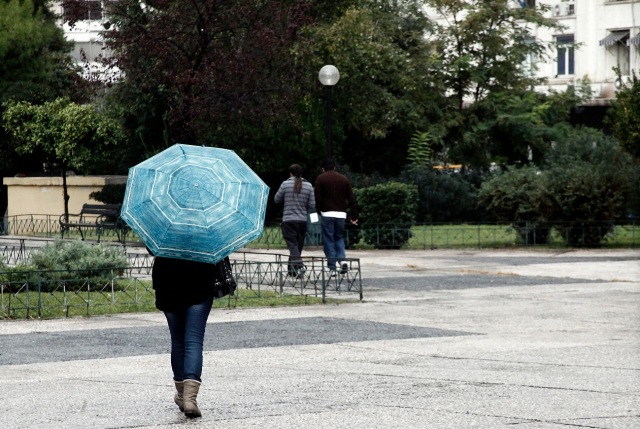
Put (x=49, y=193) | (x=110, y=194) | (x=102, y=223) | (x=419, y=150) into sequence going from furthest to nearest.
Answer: (x=419, y=150)
(x=49, y=193)
(x=110, y=194)
(x=102, y=223)

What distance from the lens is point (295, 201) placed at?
62.0ft

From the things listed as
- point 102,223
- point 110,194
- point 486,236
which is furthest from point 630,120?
point 110,194

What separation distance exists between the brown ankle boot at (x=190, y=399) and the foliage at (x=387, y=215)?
19682 millimetres

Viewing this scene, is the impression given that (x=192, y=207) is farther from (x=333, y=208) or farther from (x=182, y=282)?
(x=333, y=208)

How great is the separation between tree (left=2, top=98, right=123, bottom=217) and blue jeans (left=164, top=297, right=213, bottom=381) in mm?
28062

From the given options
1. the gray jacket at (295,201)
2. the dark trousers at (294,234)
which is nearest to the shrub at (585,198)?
the gray jacket at (295,201)

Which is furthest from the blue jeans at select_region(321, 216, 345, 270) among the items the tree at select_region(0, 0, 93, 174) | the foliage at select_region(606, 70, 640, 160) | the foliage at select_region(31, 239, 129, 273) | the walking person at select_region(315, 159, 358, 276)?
the tree at select_region(0, 0, 93, 174)

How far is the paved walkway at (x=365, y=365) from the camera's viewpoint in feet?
24.5

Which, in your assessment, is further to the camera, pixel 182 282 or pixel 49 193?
pixel 49 193

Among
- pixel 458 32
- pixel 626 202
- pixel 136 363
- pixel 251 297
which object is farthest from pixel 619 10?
pixel 136 363

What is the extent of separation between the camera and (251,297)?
15.2 metres

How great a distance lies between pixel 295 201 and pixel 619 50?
42.3 m

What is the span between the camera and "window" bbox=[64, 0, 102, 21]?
26.5 m

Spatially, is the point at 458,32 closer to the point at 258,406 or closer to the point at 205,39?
the point at 205,39
